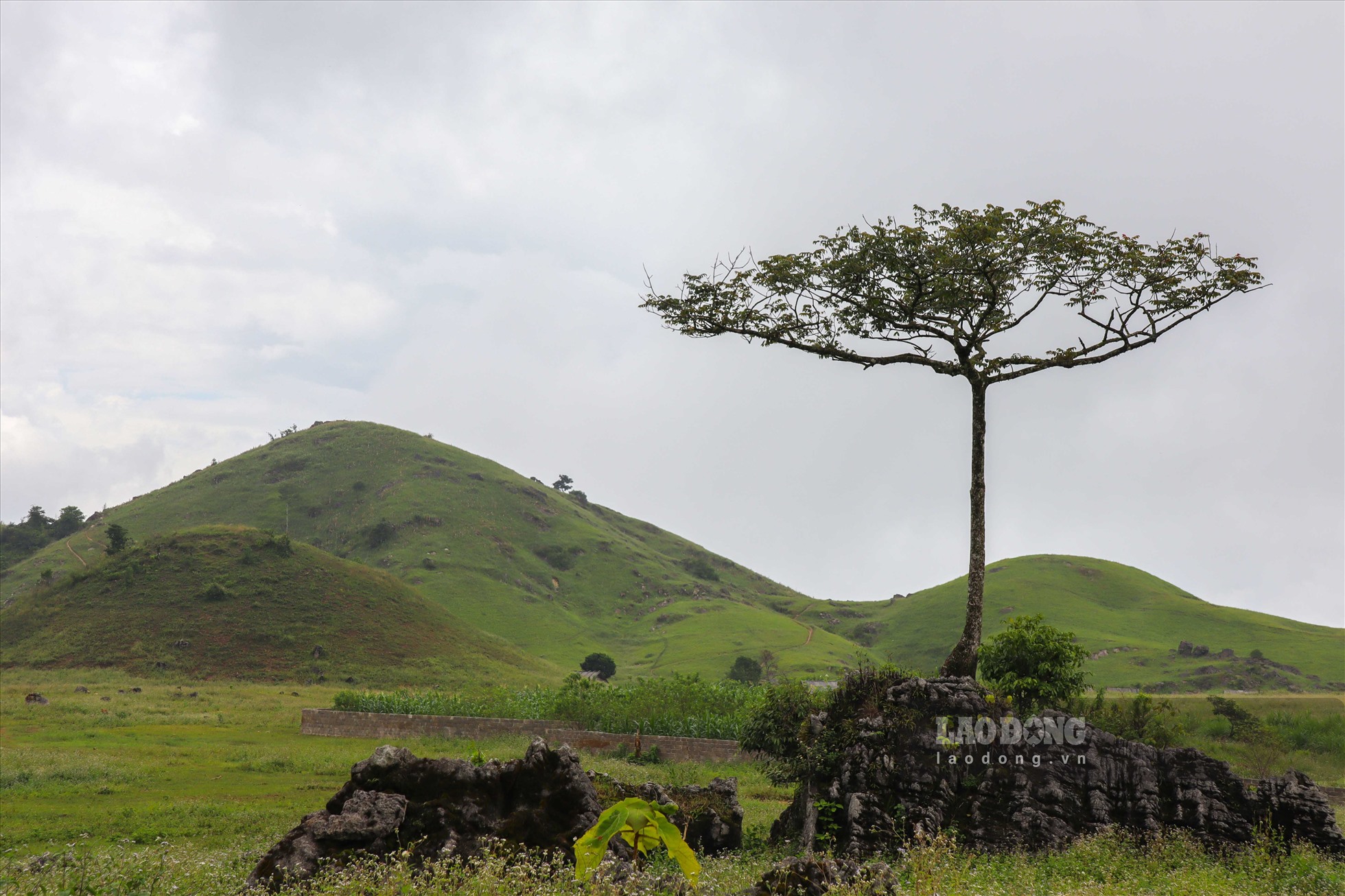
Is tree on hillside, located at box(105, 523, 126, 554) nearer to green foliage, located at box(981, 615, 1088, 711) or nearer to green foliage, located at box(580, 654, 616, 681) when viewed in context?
green foliage, located at box(580, 654, 616, 681)

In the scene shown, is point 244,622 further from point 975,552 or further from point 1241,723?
point 1241,723

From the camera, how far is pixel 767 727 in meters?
19.5

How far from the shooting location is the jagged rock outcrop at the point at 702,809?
14.4 metres

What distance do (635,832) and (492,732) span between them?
110 ft

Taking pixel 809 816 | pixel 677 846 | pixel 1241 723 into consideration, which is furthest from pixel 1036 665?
pixel 677 846

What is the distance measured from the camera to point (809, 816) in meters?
15.2

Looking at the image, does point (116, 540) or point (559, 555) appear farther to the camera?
point (559, 555)

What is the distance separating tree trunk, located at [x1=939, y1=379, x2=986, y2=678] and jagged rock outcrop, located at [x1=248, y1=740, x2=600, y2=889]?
999cm

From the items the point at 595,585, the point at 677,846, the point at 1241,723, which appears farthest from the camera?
the point at 595,585

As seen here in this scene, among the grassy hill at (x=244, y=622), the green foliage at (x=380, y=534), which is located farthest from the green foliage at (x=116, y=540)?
the green foliage at (x=380, y=534)

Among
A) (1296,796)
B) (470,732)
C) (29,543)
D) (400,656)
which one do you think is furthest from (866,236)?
(29,543)

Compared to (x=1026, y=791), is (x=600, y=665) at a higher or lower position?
lower

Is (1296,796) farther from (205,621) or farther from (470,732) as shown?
(205,621)

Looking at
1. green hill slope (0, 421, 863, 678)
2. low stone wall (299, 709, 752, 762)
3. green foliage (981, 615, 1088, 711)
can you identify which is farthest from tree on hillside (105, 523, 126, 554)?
green foliage (981, 615, 1088, 711)
